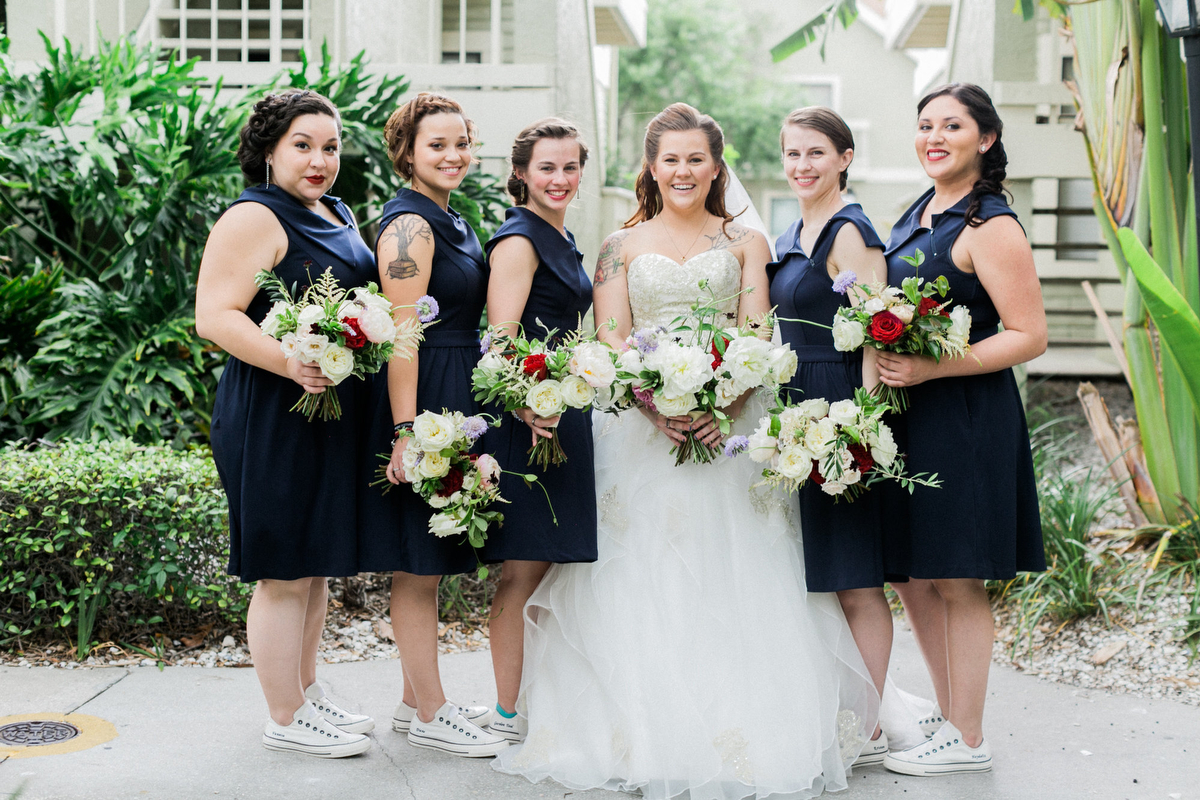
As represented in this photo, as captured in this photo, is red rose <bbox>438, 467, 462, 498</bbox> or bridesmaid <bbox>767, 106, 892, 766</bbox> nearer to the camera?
red rose <bbox>438, 467, 462, 498</bbox>

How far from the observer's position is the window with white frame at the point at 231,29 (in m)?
8.20

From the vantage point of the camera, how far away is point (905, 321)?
3.11 meters

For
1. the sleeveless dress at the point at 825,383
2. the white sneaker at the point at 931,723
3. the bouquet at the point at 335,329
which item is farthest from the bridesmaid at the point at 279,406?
the white sneaker at the point at 931,723

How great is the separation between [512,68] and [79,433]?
3.98m

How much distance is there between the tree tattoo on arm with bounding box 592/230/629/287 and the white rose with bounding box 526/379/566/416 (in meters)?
0.70

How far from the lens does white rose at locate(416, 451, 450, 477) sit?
10.5 feet

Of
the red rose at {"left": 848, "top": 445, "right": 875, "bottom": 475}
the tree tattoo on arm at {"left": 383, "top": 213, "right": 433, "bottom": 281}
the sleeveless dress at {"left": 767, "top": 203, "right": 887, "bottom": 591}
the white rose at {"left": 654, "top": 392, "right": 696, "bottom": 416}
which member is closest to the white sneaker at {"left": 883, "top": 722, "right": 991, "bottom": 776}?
the sleeveless dress at {"left": 767, "top": 203, "right": 887, "bottom": 591}

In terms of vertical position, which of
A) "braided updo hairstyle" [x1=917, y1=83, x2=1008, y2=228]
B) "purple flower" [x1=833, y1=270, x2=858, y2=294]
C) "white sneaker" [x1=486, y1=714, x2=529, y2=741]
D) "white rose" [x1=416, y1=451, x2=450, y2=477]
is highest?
"braided updo hairstyle" [x1=917, y1=83, x2=1008, y2=228]

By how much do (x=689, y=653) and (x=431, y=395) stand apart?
128 centimetres

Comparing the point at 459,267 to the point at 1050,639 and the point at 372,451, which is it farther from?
the point at 1050,639

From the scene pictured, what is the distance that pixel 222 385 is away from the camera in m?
3.44

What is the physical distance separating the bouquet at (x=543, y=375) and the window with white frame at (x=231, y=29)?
19.2 ft

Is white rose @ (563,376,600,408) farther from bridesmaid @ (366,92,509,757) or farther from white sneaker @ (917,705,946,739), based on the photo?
white sneaker @ (917,705,946,739)

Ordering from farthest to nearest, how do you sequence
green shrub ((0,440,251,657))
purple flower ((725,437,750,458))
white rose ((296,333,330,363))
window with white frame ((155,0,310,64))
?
window with white frame ((155,0,310,64))
green shrub ((0,440,251,657))
purple flower ((725,437,750,458))
white rose ((296,333,330,363))
